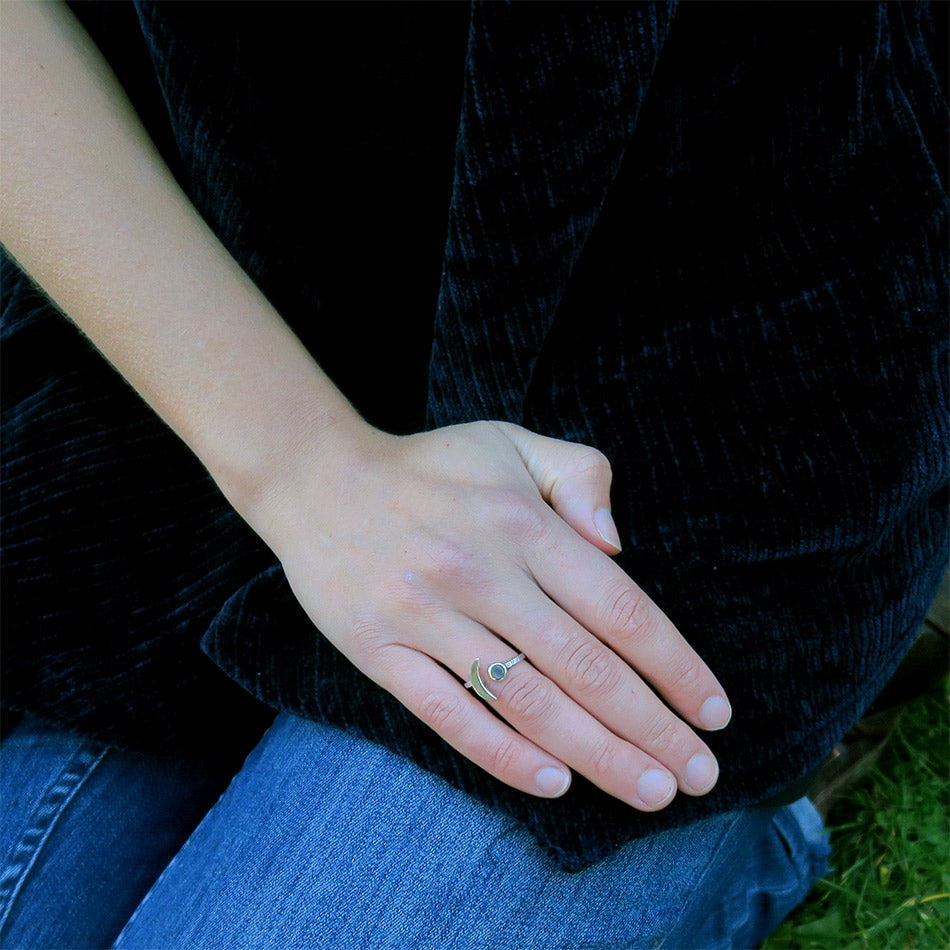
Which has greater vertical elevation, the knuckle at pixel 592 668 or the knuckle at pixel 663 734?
the knuckle at pixel 592 668

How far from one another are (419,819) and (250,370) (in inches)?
19.3

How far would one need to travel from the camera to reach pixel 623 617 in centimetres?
84

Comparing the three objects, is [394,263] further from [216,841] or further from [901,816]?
[901,816]

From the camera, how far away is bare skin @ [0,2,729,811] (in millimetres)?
846

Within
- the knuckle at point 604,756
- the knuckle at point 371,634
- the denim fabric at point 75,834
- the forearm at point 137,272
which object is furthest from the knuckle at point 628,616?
the denim fabric at point 75,834

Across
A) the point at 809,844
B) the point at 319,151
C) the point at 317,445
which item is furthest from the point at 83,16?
the point at 809,844

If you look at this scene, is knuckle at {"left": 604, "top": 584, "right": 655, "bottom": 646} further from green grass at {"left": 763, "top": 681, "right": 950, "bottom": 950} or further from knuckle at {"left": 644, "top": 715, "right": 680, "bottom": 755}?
green grass at {"left": 763, "top": 681, "right": 950, "bottom": 950}

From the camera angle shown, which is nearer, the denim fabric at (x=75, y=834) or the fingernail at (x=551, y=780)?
the fingernail at (x=551, y=780)

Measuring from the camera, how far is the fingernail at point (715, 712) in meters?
0.86

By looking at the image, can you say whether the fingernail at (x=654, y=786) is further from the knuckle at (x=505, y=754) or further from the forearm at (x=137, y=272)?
the forearm at (x=137, y=272)

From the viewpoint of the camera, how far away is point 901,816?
4.73 ft

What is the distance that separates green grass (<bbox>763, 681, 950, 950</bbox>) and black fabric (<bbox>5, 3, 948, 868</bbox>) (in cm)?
60

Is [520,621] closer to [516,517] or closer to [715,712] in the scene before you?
[516,517]

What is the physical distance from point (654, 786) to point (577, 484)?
11.7 inches
